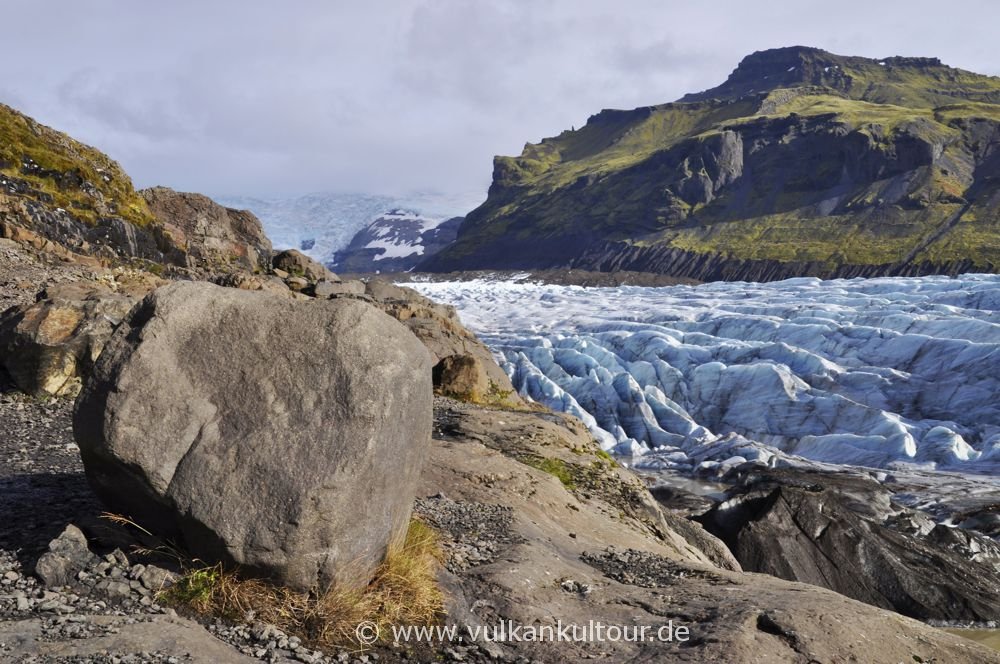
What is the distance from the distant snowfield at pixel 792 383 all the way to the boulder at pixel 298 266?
45.2 ft

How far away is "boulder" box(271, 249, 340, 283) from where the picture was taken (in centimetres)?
3841

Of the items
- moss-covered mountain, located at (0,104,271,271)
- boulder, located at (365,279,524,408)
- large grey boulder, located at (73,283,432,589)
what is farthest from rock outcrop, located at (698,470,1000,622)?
moss-covered mountain, located at (0,104,271,271)

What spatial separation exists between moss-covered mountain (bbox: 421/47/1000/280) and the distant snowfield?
208 feet

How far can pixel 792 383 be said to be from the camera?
4106 cm

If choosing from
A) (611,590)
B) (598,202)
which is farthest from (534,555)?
(598,202)

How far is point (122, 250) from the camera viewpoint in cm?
2930

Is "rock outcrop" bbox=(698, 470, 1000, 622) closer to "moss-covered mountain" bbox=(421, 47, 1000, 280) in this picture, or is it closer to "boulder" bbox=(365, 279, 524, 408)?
"boulder" bbox=(365, 279, 524, 408)

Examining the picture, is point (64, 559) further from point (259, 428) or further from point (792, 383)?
point (792, 383)

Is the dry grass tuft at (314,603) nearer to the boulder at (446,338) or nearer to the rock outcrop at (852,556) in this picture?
the rock outcrop at (852,556)

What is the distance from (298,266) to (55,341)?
25.8 metres

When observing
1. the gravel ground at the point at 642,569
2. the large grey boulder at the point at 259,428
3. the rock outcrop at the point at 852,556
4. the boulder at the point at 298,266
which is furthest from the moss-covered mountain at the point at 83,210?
the gravel ground at the point at 642,569

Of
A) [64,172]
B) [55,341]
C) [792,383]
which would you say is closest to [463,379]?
[55,341]

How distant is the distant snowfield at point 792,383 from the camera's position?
35562 mm

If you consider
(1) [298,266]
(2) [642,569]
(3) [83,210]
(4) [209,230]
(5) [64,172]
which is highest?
(5) [64,172]
